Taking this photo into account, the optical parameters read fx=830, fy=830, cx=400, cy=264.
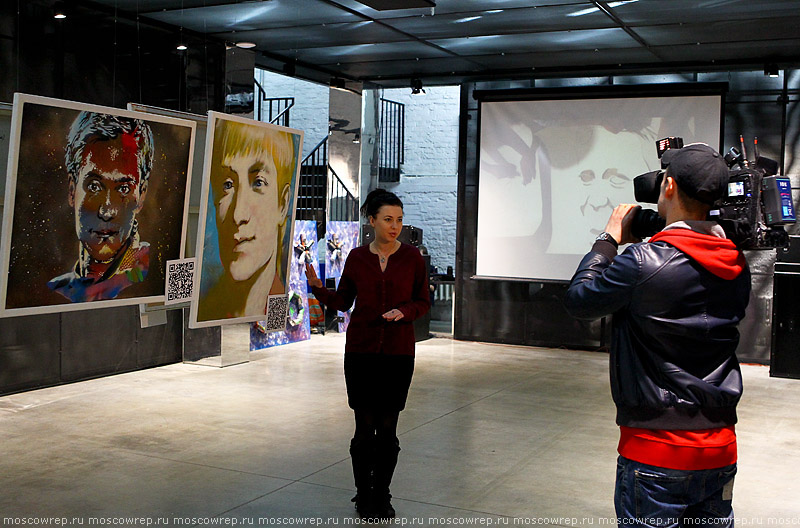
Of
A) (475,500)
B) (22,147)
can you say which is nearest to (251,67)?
(22,147)

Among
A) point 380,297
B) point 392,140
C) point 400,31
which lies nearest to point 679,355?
point 380,297

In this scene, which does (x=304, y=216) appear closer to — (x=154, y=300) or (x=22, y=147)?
(x=154, y=300)

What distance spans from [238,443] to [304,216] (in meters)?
5.90

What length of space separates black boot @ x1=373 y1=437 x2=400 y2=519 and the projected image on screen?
6207mm

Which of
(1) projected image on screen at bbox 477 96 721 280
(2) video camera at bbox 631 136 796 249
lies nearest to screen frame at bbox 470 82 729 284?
(1) projected image on screen at bbox 477 96 721 280

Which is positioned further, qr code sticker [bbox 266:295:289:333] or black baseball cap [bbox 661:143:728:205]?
qr code sticker [bbox 266:295:289:333]

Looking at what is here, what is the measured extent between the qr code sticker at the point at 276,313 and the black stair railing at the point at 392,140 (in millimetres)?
7893

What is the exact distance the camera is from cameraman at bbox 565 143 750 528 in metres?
2.03

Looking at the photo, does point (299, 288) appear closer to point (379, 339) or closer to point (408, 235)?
point (408, 235)

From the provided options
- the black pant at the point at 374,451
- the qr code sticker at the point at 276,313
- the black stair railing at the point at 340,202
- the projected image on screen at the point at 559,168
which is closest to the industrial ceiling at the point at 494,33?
the projected image on screen at the point at 559,168

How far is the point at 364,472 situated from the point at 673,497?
2.05 meters

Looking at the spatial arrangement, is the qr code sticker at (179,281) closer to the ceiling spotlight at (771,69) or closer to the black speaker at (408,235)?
the black speaker at (408,235)

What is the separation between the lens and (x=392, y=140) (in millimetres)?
13164

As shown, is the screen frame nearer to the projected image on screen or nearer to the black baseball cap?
the projected image on screen
